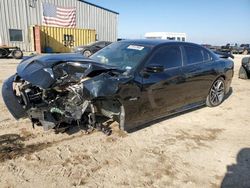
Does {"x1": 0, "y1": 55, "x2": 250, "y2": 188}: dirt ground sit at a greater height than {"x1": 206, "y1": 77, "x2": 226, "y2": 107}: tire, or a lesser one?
lesser

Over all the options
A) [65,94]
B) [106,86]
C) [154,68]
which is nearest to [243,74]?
[154,68]

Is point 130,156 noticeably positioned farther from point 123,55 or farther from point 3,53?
point 3,53

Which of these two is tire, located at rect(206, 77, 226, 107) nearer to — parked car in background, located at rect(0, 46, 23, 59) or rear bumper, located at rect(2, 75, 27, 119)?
rear bumper, located at rect(2, 75, 27, 119)

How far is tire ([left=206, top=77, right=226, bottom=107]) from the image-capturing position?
5.87m

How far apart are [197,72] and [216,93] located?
1.28m

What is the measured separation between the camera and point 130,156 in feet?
11.6

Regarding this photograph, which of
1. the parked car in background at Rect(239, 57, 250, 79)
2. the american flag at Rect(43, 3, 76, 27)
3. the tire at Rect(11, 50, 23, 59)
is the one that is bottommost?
the tire at Rect(11, 50, 23, 59)

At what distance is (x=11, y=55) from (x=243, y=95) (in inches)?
614

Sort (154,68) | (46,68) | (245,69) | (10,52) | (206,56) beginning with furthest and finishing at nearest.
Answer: (10,52) → (245,69) → (206,56) → (154,68) → (46,68)

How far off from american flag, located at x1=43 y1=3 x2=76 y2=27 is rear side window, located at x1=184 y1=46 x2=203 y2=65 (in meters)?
21.5

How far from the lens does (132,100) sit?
3.87 meters

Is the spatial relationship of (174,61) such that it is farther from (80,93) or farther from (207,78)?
(80,93)

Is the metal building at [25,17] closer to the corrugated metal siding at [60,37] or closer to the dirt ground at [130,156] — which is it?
the corrugated metal siding at [60,37]

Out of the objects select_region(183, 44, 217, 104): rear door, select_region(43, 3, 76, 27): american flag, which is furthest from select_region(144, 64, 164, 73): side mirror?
select_region(43, 3, 76, 27): american flag
